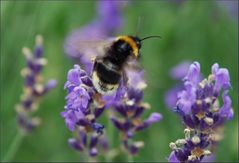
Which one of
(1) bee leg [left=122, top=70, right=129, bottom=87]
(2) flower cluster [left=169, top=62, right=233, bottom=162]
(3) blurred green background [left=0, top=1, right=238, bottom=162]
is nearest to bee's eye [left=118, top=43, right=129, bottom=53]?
(1) bee leg [left=122, top=70, right=129, bottom=87]

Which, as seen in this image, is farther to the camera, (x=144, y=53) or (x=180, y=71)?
(x=144, y=53)

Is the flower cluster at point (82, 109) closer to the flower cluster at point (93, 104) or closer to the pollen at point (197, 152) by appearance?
the flower cluster at point (93, 104)

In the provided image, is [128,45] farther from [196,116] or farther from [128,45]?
[196,116]

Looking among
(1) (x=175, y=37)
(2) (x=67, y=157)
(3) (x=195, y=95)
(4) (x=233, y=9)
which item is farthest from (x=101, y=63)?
(4) (x=233, y=9)

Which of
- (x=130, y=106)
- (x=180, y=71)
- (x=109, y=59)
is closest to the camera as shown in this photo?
(x=109, y=59)

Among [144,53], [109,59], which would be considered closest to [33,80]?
[109,59]

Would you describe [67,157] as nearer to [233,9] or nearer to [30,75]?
[30,75]
